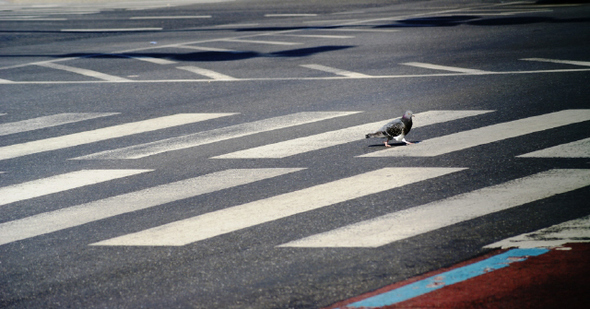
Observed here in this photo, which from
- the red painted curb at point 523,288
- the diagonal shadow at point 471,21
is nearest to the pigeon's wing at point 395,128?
the red painted curb at point 523,288

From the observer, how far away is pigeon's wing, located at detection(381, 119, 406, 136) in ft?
24.8

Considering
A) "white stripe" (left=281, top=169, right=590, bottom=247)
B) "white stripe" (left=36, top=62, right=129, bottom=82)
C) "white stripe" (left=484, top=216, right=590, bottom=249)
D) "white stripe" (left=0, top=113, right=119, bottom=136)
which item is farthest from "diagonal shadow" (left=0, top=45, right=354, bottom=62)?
"white stripe" (left=484, top=216, right=590, bottom=249)

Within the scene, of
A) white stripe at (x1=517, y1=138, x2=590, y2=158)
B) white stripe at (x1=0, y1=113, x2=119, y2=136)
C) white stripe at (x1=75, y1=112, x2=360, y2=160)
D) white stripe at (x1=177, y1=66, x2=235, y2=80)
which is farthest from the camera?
white stripe at (x1=177, y1=66, x2=235, y2=80)

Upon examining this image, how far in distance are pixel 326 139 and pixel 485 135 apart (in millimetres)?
1682

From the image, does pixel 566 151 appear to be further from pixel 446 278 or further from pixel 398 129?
pixel 446 278

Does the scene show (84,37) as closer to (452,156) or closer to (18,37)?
(18,37)

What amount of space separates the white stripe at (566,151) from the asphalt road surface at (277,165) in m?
0.03

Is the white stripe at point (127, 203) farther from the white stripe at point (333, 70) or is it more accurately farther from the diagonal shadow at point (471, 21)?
the diagonal shadow at point (471, 21)

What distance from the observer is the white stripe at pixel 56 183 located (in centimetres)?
662

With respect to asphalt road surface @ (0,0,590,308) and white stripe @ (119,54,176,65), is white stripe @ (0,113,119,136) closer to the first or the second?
asphalt road surface @ (0,0,590,308)

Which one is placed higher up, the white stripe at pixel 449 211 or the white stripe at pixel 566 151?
the white stripe at pixel 566 151

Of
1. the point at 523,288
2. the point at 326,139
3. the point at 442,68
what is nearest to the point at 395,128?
the point at 326,139

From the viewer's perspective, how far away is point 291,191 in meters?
6.30

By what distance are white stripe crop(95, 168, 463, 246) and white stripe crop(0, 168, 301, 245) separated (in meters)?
0.59
